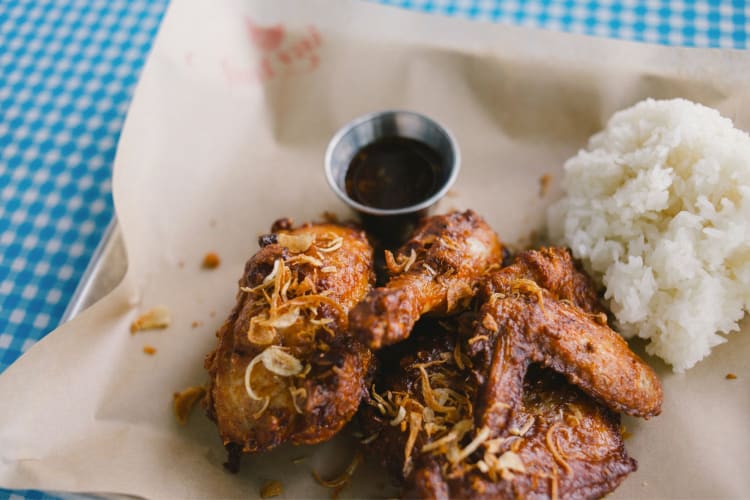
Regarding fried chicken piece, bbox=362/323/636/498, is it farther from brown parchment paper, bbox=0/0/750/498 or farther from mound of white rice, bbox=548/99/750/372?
mound of white rice, bbox=548/99/750/372

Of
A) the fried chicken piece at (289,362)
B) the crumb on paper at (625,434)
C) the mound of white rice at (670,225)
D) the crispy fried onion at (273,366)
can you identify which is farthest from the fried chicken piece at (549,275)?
the crispy fried onion at (273,366)

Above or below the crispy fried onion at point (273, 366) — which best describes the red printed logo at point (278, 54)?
above

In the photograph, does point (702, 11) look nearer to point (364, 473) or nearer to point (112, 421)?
point (364, 473)

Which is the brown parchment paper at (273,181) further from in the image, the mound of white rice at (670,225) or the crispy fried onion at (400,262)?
the crispy fried onion at (400,262)

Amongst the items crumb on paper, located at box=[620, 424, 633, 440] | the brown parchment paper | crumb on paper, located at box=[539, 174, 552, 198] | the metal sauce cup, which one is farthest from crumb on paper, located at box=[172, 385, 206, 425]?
crumb on paper, located at box=[539, 174, 552, 198]

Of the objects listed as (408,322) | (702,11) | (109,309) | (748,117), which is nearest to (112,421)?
(109,309)

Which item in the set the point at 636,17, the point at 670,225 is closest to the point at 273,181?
the point at 670,225
